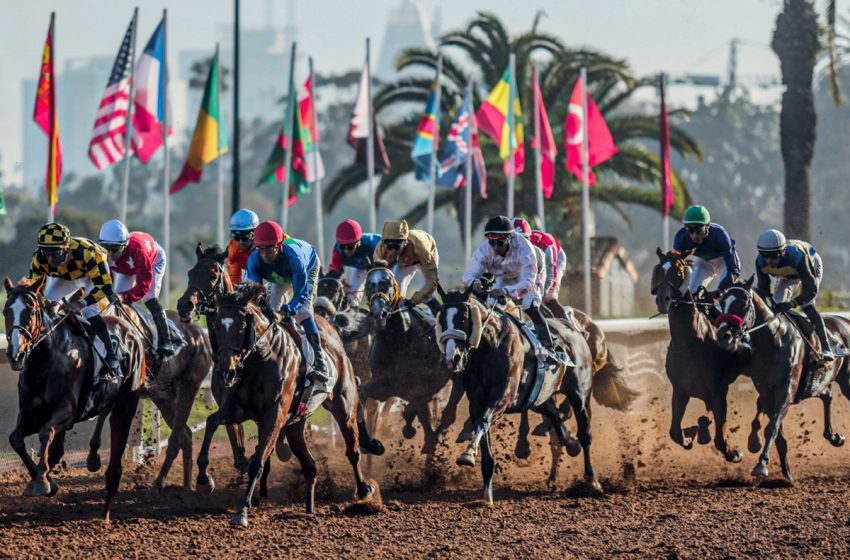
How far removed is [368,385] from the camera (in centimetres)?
1228

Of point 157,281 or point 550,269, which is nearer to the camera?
point 157,281

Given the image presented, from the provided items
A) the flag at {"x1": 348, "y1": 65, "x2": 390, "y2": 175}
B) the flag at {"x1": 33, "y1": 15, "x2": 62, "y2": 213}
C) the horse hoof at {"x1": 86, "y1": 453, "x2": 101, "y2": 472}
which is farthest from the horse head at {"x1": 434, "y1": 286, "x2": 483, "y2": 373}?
the flag at {"x1": 348, "y1": 65, "x2": 390, "y2": 175}

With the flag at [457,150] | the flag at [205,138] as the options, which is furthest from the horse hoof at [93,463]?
the flag at [457,150]

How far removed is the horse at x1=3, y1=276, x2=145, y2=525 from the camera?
29.7 ft

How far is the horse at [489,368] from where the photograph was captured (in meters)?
10.4

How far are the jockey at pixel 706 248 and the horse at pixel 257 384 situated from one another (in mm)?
3855

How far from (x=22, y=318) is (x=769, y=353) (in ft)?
22.0

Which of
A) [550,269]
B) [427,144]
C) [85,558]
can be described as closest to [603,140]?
[427,144]

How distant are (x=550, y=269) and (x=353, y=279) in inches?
73.7

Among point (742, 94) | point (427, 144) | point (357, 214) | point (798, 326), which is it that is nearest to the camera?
point (798, 326)

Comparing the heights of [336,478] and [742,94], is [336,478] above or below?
below

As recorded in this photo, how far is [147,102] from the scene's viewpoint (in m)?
19.6

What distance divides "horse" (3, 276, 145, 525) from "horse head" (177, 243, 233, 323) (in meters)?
0.73

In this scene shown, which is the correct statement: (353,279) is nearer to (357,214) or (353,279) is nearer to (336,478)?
(336,478)
